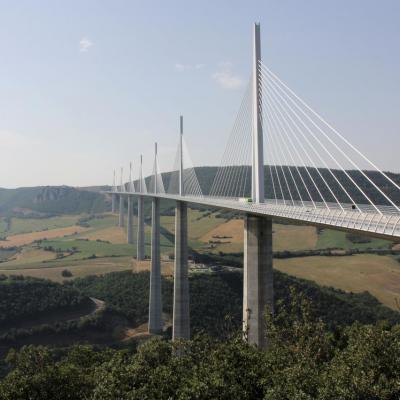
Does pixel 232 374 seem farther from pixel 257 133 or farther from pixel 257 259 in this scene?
pixel 257 133

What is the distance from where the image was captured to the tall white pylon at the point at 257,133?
30906mm

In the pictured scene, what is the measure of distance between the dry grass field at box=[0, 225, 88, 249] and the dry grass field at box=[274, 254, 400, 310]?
9129cm

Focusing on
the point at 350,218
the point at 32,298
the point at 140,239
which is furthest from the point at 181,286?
the point at 140,239

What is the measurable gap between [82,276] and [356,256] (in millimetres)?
60034

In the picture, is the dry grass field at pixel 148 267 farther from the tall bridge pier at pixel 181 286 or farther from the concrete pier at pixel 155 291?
the tall bridge pier at pixel 181 286

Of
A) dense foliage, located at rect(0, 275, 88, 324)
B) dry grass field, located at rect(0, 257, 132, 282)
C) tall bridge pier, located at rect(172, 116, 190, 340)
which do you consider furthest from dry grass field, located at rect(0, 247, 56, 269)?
tall bridge pier, located at rect(172, 116, 190, 340)

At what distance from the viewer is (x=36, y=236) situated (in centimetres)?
15662

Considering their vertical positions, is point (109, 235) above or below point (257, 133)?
below

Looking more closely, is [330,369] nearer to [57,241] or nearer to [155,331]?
[155,331]

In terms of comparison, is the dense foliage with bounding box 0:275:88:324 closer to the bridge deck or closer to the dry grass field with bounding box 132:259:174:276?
the dry grass field with bounding box 132:259:174:276

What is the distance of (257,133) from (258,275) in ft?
34.2

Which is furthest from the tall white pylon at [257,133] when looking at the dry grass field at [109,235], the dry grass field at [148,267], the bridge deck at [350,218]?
the dry grass field at [109,235]

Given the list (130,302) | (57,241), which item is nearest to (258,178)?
(130,302)

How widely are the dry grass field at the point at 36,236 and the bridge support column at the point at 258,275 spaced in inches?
4918
